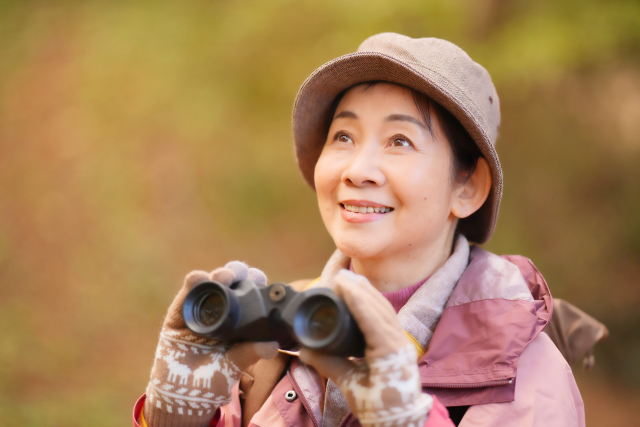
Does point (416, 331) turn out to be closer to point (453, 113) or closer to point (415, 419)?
point (415, 419)

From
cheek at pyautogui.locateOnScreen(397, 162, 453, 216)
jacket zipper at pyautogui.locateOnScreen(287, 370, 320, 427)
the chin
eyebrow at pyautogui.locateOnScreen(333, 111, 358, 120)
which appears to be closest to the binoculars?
jacket zipper at pyautogui.locateOnScreen(287, 370, 320, 427)

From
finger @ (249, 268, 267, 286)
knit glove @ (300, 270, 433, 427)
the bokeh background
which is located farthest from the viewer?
the bokeh background

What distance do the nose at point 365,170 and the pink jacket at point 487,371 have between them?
366mm

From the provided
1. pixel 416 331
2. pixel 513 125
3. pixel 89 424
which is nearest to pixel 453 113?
pixel 416 331

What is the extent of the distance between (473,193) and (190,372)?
906mm

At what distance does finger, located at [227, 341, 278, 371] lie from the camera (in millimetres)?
1054

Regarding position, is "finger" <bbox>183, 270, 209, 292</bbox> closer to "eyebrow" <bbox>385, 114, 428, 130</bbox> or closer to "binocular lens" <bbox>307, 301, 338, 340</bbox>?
"binocular lens" <bbox>307, 301, 338, 340</bbox>

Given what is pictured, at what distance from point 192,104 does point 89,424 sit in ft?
6.38

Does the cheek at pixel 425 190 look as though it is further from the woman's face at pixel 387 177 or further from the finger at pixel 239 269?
the finger at pixel 239 269

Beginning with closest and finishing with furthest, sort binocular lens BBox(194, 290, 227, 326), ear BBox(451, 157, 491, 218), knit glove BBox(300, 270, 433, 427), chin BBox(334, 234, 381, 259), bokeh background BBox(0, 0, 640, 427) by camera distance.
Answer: knit glove BBox(300, 270, 433, 427) → binocular lens BBox(194, 290, 227, 326) → chin BBox(334, 234, 381, 259) → ear BBox(451, 157, 491, 218) → bokeh background BBox(0, 0, 640, 427)

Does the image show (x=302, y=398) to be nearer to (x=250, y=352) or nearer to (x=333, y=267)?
(x=250, y=352)

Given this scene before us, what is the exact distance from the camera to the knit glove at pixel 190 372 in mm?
1103

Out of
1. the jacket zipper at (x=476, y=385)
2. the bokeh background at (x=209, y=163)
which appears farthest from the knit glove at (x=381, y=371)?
the bokeh background at (x=209, y=163)

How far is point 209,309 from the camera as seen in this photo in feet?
3.41
